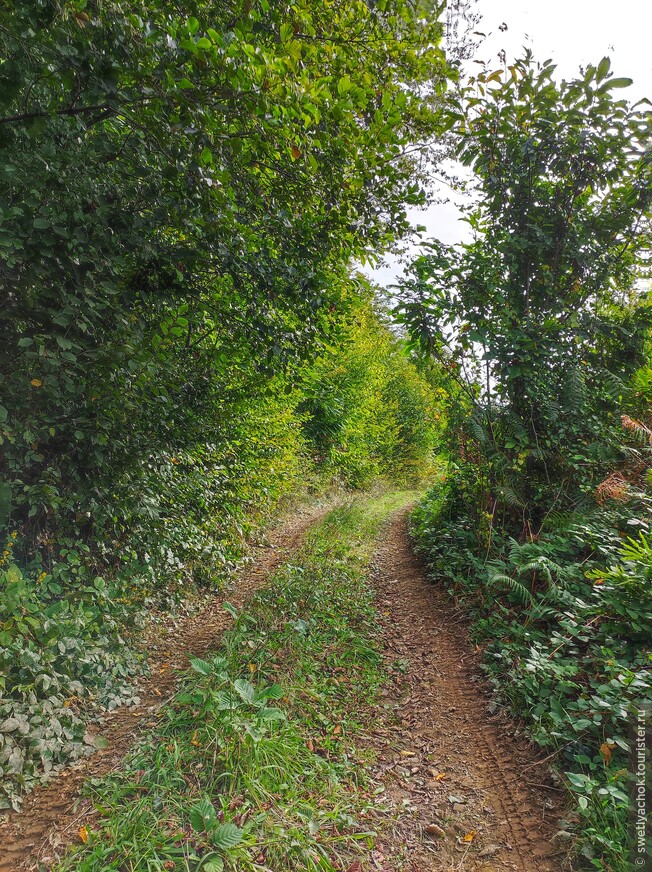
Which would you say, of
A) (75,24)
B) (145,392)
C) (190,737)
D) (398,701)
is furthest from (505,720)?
(75,24)

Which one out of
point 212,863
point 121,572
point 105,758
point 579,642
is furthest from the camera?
point 121,572

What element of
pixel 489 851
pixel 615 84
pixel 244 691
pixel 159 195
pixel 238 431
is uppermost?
pixel 615 84

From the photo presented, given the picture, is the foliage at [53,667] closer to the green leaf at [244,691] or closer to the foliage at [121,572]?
the foliage at [121,572]

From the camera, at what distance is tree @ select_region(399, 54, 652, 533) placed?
521cm

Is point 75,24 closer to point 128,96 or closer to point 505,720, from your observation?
point 128,96

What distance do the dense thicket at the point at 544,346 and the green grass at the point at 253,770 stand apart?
64.4 inches

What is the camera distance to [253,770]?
299 cm

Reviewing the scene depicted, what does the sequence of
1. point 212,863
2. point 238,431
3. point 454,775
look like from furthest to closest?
point 238,431 < point 454,775 < point 212,863

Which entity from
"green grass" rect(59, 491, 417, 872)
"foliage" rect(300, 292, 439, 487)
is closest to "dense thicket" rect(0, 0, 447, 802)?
"green grass" rect(59, 491, 417, 872)

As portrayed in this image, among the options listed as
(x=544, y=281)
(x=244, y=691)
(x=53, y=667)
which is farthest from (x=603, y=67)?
(x=53, y=667)

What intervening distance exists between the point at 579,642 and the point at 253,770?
2921mm

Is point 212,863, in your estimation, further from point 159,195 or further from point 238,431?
point 238,431

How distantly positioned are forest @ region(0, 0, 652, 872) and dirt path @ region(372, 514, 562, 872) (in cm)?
2

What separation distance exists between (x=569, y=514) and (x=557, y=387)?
5.38ft
